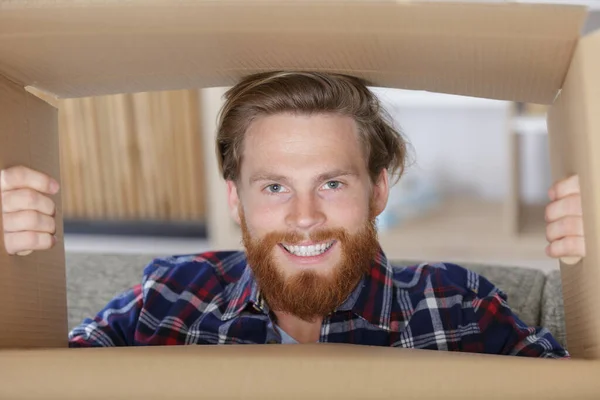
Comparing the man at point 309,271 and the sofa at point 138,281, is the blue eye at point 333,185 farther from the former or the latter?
the sofa at point 138,281

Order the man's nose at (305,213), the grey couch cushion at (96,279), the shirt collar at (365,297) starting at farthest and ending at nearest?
the grey couch cushion at (96,279) → the shirt collar at (365,297) → the man's nose at (305,213)

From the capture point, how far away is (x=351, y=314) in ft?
4.37

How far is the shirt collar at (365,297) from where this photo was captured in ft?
4.31

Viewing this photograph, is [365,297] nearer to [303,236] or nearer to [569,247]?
[303,236]

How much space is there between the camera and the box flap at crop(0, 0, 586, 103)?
0.82 meters

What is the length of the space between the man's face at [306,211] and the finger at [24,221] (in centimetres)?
35

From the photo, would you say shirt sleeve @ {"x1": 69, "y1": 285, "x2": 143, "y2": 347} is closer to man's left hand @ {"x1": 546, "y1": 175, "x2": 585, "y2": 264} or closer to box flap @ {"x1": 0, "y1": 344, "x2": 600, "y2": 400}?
box flap @ {"x1": 0, "y1": 344, "x2": 600, "y2": 400}

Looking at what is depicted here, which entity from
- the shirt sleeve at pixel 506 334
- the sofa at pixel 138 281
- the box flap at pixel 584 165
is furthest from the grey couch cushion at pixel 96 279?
the box flap at pixel 584 165

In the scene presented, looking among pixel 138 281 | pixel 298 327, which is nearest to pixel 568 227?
pixel 298 327

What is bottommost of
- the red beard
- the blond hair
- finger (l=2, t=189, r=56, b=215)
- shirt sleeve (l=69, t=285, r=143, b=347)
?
shirt sleeve (l=69, t=285, r=143, b=347)

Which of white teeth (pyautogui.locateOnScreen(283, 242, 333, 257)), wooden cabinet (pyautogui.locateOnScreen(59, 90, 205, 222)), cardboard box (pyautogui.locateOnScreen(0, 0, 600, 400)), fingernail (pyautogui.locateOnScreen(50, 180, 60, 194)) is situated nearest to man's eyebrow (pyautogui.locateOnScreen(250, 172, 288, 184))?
white teeth (pyautogui.locateOnScreen(283, 242, 333, 257))

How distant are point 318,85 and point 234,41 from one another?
0.30m

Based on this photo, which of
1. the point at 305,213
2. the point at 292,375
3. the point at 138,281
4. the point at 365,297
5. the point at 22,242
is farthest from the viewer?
the point at 138,281

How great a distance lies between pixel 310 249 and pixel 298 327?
0.22 m
